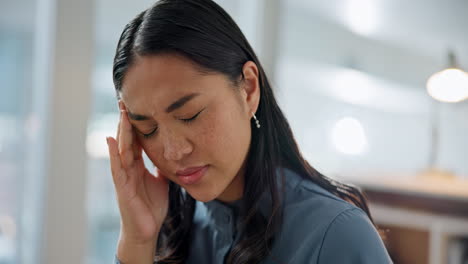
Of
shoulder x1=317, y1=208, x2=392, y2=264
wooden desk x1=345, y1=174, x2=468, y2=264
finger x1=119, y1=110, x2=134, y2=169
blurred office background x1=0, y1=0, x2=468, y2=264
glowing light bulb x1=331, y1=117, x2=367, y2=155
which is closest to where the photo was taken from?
shoulder x1=317, y1=208, x2=392, y2=264

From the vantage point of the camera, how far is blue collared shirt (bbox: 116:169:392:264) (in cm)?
85

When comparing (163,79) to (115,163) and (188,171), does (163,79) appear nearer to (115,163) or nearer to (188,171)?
(188,171)

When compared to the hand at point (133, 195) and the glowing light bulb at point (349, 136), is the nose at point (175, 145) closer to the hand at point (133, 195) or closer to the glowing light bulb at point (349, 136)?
the hand at point (133, 195)

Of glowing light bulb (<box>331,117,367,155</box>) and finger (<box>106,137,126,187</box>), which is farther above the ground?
finger (<box>106,137,126,187</box>)

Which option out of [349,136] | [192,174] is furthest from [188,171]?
[349,136]

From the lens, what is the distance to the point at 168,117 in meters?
0.87

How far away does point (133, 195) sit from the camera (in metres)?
1.07

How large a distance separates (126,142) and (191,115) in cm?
21

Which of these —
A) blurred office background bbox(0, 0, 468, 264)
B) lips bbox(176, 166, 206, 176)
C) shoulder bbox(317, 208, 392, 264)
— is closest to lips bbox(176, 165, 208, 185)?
lips bbox(176, 166, 206, 176)

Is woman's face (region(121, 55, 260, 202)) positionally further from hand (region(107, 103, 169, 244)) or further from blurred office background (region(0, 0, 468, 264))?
blurred office background (region(0, 0, 468, 264))

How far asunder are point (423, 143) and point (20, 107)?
343 cm

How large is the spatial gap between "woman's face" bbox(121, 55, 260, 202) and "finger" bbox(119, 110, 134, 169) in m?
0.02

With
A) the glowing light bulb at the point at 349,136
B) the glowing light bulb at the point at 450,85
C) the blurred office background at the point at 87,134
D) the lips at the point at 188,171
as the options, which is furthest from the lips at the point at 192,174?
the glowing light bulb at the point at 349,136

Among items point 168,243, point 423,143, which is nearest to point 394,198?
point 168,243
